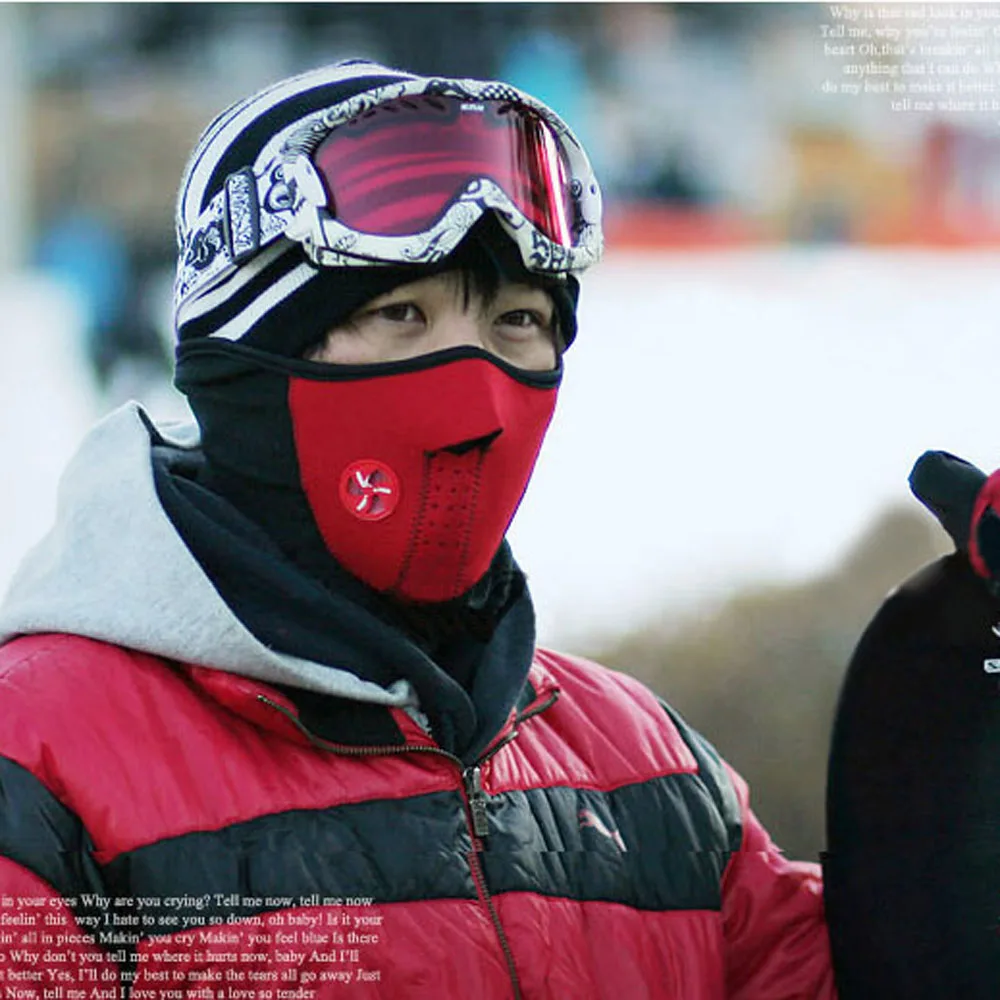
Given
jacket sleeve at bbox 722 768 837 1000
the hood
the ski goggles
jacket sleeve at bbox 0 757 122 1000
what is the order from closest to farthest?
jacket sleeve at bbox 0 757 122 1000
the hood
the ski goggles
jacket sleeve at bbox 722 768 837 1000

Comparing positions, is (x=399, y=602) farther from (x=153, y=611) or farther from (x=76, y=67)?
(x=76, y=67)

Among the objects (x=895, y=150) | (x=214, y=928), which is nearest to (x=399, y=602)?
(x=214, y=928)

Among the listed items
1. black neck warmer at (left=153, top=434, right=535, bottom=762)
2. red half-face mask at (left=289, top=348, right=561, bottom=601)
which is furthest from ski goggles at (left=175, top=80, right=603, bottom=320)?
black neck warmer at (left=153, top=434, right=535, bottom=762)

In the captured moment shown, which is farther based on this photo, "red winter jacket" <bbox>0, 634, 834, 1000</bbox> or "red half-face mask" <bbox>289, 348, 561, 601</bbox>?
"red half-face mask" <bbox>289, 348, 561, 601</bbox>

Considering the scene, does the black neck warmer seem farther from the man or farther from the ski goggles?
the ski goggles

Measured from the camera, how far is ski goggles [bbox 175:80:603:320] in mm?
1778

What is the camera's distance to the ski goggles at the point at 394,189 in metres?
1.78

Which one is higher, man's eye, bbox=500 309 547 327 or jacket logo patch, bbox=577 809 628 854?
man's eye, bbox=500 309 547 327

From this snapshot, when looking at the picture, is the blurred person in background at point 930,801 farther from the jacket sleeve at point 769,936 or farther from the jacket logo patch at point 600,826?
the jacket logo patch at point 600,826

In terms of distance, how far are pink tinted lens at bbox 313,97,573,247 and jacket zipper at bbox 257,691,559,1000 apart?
20.5 inches

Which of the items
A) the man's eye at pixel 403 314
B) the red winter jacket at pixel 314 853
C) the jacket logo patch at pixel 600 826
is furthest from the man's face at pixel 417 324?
the jacket logo patch at pixel 600 826

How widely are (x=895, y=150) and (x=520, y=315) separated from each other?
2.48 m

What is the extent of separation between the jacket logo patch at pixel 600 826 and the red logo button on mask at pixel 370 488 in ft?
1.26

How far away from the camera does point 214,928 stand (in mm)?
1574
